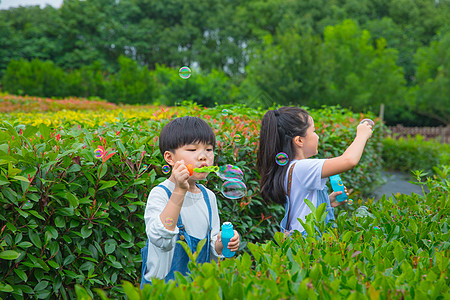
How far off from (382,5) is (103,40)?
2742 cm

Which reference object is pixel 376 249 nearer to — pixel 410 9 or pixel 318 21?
pixel 318 21

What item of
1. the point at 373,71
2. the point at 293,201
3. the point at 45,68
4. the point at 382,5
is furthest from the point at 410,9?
the point at 293,201

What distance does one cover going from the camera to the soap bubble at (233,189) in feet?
8.59

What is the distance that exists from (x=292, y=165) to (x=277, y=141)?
0.23 metres

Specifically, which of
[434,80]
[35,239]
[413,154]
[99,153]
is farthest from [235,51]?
[35,239]

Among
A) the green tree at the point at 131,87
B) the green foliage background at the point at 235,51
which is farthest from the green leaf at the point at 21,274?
the green tree at the point at 131,87

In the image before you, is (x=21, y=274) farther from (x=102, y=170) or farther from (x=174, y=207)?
(x=174, y=207)

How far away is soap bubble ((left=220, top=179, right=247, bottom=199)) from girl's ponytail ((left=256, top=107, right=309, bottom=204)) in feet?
1.21

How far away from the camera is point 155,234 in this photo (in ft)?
6.35

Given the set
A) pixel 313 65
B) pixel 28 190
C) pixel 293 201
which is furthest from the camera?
pixel 313 65

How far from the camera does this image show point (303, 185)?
9.00 ft

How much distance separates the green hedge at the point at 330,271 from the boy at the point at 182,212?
1.19 feet

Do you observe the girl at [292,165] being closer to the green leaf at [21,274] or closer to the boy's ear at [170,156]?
the boy's ear at [170,156]

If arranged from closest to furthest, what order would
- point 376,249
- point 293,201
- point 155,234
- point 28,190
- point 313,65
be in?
point 376,249, point 155,234, point 28,190, point 293,201, point 313,65
